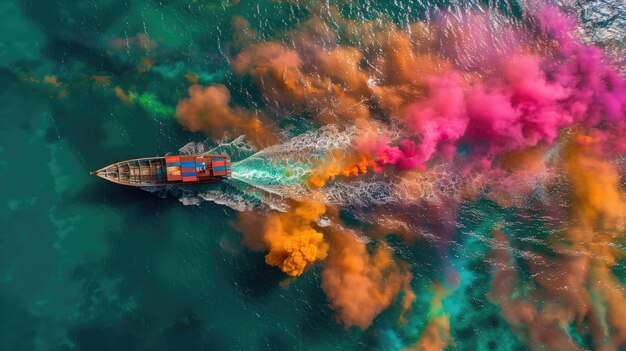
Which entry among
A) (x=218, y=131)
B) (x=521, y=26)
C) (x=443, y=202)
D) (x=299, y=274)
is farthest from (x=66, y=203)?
(x=521, y=26)

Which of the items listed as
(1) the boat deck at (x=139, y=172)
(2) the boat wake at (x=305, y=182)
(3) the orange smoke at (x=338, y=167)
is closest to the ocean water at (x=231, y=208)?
(2) the boat wake at (x=305, y=182)

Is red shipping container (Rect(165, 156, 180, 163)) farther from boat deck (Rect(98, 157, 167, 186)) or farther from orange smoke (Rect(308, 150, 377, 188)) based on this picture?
orange smoke (Rect(308, 150, 377, 188))

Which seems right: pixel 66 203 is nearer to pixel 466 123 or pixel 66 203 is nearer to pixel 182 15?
pixel 182 15

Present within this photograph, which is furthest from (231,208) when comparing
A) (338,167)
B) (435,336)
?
(435,336)

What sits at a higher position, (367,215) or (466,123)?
(466,123)

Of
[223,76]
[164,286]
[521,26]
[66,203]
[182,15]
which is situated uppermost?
[521,26]

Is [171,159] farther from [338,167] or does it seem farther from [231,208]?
[338,167]
